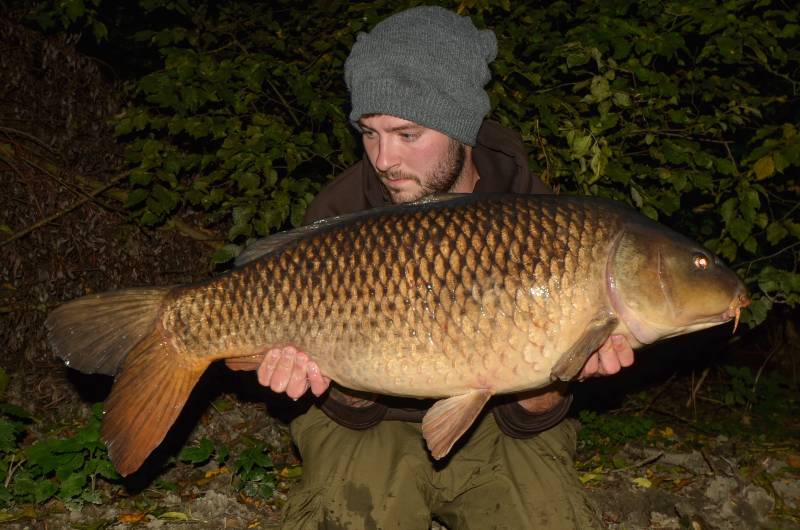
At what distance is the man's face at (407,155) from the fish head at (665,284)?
2.25ft

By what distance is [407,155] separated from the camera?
2.28 metres

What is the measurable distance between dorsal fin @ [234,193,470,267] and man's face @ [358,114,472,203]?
354mm

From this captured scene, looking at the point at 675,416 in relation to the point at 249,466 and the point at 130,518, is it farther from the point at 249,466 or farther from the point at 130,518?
the point at 130,518

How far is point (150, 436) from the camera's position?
6.15 ft

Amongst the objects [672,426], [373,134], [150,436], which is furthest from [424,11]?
[672,426]

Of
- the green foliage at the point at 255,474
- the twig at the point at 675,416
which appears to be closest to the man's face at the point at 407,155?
the green foliage at the point at 255,474

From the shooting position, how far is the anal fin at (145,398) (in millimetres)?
1866

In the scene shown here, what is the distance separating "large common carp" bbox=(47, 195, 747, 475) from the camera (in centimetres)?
174

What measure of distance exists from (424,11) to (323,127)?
3.94 ft

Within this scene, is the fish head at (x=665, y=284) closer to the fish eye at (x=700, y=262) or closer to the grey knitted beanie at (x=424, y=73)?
the fish eye at (x=700, y=262)

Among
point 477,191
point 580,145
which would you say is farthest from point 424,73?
point 580,145

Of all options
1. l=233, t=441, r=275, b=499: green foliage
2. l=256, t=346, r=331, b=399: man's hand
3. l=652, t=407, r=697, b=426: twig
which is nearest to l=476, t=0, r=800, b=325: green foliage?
l=652, t=407, r=697, b=426: twig

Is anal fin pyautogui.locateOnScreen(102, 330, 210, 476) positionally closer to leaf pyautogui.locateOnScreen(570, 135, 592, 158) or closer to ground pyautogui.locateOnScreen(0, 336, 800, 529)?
ground pyautogui.locateOnScreen(0, 336, 800, 529)

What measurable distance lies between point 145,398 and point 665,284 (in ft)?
4.07
